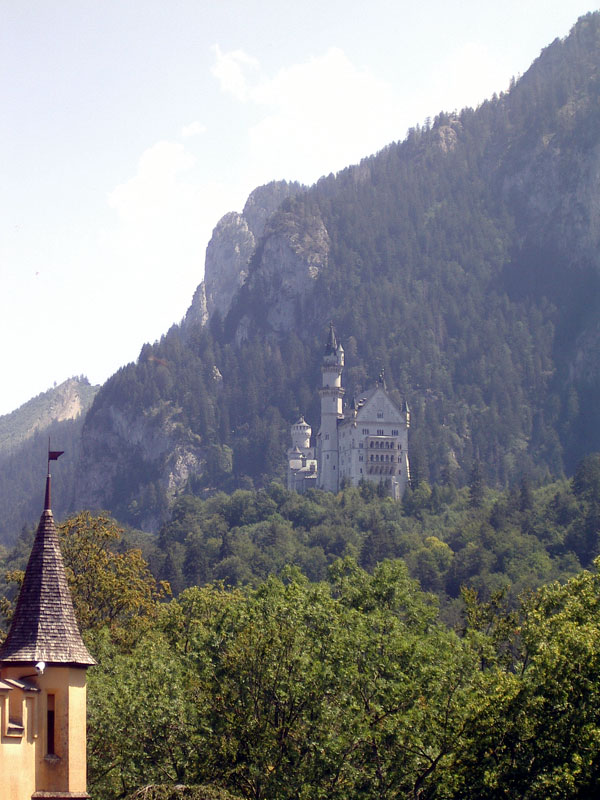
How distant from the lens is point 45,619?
106 ft

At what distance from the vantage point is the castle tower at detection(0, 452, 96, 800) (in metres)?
29.6

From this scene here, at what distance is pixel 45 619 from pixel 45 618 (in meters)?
0.02

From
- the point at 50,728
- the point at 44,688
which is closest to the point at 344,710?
the point at 50,728

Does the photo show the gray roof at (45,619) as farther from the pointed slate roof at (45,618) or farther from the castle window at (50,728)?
the castle window at (50,728)

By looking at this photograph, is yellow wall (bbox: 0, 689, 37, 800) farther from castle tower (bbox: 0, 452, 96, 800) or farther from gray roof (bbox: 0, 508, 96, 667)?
gray roof (bbox: 0, 508, 96, 667)

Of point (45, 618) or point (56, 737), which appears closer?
point (56, 737)

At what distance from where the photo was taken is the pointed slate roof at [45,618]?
3161 cm

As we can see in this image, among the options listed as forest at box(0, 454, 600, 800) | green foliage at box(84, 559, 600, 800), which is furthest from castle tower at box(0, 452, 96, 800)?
green foliage at box(84, 559, 600, 800)

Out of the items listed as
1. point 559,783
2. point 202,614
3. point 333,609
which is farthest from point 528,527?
point 559,783

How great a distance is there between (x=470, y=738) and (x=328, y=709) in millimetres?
4979

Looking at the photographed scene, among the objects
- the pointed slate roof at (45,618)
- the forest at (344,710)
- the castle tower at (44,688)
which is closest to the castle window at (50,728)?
the castle tower at (44,688)

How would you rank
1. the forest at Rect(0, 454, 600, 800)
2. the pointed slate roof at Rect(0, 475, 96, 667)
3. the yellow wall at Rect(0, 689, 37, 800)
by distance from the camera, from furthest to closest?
the forest at Rect(0, 454, 600, 800) < the pointed slate roof at Rect(0, 475, 96, 667) < the yellow wall at Rect(0, 689, 37, 800)

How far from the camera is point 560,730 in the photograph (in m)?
42.6

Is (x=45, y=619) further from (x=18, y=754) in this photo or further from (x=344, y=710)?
(x=344, y=710)
